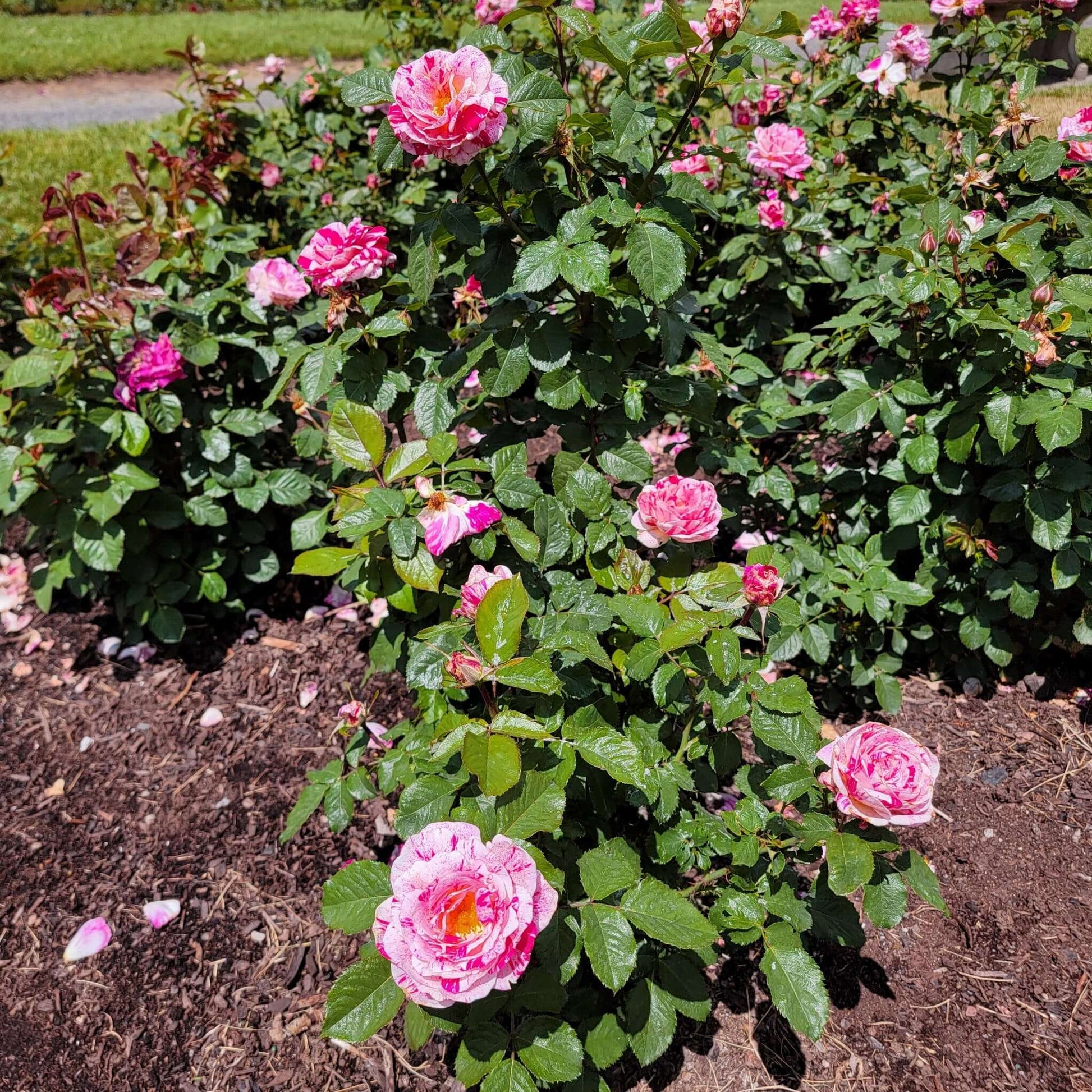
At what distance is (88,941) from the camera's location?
5.61 ft

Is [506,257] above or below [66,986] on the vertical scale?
above

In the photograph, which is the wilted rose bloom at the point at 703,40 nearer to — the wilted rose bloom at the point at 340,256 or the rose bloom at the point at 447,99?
the rose bloom at the point at 447,99

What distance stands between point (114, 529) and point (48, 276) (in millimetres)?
615

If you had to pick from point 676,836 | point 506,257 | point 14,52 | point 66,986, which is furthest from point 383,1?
point 14,52

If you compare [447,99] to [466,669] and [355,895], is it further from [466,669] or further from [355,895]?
[355,895]

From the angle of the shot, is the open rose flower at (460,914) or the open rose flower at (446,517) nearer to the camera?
the open rose flower at (460,914)

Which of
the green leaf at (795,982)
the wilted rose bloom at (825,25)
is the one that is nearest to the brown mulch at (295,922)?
the green leaf at (795,982)

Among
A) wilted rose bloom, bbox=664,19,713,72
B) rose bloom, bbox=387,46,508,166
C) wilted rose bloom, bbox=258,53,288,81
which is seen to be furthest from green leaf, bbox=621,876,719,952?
wilted rose bloom, bbox=258,53,288,81

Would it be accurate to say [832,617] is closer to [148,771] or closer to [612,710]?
[612,710]

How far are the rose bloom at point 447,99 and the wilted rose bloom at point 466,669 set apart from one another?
0.69m

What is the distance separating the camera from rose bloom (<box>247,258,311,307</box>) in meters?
1.74

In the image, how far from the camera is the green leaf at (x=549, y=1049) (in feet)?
3.30

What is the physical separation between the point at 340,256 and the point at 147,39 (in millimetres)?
13368

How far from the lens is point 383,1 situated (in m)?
2.63
